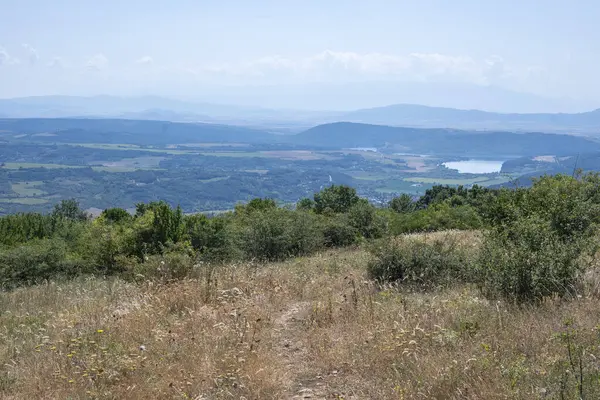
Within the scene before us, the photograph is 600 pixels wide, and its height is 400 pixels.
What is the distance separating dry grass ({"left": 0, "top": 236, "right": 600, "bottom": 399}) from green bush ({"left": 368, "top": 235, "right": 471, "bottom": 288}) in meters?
0.99

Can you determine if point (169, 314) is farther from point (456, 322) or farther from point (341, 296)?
point (456, 322)

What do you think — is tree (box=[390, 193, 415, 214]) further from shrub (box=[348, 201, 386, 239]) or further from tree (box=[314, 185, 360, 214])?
shrub (box=[348, 201, 386, 239])

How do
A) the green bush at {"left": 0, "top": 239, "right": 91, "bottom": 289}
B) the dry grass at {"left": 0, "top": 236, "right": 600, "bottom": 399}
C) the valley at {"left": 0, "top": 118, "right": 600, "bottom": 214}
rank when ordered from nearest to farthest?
1. the dry grass at {"left": 0, "top": 236, "right": 600, "bottom": 399}
2. the green bush at {"left": 0, "top": 239, "right": 91, "bottom": 289}
3. the valley at {"left": 0, "top": 118, "right": 600, "bottom": 214}

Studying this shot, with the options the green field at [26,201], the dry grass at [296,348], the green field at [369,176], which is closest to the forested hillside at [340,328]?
the dry grass at [296,348]

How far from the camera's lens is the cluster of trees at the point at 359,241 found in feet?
18.3

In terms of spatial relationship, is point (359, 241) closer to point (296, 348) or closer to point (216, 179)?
point (296, 348)

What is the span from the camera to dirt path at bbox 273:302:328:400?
4.10 meters

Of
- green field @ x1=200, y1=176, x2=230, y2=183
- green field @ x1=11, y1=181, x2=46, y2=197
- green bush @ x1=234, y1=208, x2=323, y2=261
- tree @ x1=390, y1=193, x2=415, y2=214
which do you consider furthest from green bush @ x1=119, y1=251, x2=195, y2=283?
green field @ x1=200, y1=176, x2=230, y2=183

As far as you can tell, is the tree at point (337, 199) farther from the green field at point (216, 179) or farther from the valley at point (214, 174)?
the green field at point (216, 179)

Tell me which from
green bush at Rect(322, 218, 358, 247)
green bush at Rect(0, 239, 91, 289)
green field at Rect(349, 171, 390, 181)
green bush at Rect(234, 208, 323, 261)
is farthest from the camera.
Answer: green field at Rect(349, 171, 390, 181)

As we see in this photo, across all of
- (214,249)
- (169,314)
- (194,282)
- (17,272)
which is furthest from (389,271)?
(17,272)

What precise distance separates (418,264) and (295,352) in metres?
3.40

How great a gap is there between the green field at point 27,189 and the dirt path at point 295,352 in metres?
123

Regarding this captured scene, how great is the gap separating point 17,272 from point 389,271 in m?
11.8
